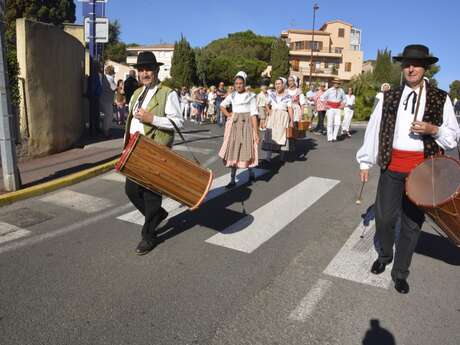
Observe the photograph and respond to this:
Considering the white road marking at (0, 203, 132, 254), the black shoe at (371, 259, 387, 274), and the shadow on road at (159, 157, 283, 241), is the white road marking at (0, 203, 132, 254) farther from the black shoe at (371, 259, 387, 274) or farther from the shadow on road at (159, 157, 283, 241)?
the black shoe at (371, 259, 387, 274)

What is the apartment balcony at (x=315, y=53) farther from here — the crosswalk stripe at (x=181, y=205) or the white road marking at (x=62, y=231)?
the white road marking at (x=62, y=231)

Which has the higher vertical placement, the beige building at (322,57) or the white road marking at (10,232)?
the beige building at (322,57)

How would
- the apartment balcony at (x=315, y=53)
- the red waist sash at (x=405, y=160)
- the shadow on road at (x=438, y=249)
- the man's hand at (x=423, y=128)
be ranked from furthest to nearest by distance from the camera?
the apartment balcony at (x=315, y=53) → the shadow on road at (x=438, y=249) → the red waist sash at (x=405, y=160) → the man's hand at (x=423, y=128)

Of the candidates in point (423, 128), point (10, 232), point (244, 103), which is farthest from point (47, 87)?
point (423, 128)

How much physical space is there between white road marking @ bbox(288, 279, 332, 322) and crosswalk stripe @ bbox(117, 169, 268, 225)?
2386 mm

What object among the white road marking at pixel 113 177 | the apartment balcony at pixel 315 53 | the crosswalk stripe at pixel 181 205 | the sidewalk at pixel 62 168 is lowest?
the white road marking at pixel 113 177

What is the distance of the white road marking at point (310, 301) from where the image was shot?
3.11 meters

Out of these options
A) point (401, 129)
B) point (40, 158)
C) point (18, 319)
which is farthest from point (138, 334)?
point (40, 158)

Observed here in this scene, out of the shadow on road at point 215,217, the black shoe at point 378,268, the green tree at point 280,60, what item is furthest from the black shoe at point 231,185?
the green tree at point 280,60

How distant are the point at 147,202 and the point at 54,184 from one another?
3038 millimetres

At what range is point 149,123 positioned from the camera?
13.1 ft

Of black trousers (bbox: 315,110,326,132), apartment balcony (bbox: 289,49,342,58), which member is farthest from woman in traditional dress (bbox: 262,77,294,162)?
apartment balcony (bbox: 289,49,342,58)

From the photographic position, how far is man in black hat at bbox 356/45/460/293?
3330mm

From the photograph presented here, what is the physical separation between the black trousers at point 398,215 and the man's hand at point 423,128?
442mm
